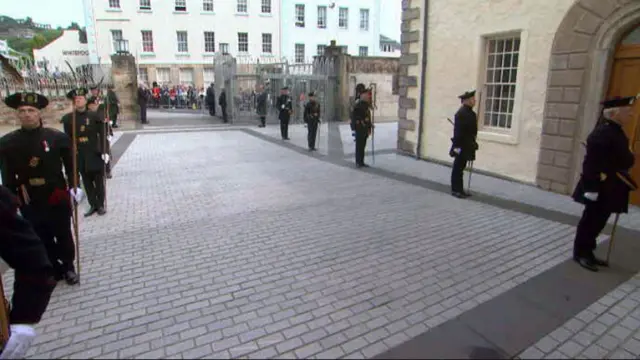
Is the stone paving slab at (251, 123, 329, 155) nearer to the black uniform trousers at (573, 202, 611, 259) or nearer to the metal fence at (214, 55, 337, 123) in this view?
the metal fence at (214, 55, 337, 123)

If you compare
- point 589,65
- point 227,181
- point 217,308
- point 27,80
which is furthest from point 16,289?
point 27,80

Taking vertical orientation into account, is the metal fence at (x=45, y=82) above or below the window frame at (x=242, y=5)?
below

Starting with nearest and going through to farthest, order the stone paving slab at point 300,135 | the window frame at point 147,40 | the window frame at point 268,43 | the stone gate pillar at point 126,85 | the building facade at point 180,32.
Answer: the stone paving slab at point 300,135 → the stone gate pillar at point 126,85 → the building facade at point 180,32 → the window frame at point 147,40 → the window frame at point 268,43

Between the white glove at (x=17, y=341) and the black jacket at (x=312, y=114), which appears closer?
the white glove at (x=17, y=341)

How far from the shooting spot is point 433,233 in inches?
214

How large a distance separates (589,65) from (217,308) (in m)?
7.14

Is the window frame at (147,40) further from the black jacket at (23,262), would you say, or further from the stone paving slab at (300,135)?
the black jacket at (23,262)

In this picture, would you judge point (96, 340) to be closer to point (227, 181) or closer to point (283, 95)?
point (227, 181)

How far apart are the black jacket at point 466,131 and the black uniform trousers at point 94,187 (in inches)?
236

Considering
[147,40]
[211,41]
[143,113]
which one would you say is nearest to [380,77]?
[143,113]

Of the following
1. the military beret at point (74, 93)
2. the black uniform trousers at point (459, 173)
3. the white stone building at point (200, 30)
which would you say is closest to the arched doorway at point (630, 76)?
the black uniform trousers at point (459, 173)

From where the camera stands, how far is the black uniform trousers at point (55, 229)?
371 centimetres

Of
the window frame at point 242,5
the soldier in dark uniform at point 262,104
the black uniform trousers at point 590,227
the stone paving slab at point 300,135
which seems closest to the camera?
the black uniform trousers at point 590,227

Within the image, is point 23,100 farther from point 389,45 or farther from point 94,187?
point 389,45
